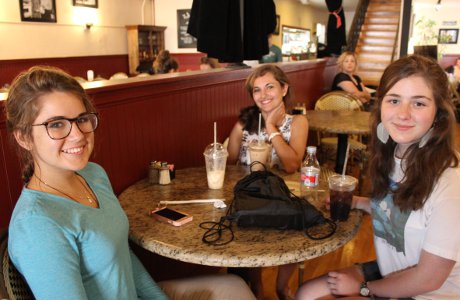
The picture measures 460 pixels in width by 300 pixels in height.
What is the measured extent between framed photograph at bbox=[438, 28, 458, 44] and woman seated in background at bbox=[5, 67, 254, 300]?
14149mm

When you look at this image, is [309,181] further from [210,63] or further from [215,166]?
[210,63]

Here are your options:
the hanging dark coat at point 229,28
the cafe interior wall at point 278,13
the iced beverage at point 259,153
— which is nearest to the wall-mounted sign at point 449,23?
the cafe interior wall at point 278,13

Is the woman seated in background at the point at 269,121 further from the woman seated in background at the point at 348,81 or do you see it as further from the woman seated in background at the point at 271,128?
the woman seated in background at the point at 348,81

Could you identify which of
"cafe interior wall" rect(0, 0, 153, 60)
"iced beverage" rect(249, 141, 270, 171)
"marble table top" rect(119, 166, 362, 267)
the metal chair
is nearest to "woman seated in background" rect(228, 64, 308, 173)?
"iced beverage" rect(249, 141, 270, 171)

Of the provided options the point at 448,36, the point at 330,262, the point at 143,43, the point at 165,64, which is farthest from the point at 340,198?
the point at 448,36

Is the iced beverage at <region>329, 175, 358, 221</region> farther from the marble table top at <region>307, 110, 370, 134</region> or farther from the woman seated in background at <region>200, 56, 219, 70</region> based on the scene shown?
the woman seated in background at <region>200, 56, 219, 70</region>

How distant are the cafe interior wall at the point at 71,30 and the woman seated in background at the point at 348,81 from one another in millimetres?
5078

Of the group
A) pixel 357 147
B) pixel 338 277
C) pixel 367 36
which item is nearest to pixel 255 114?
pixel 338 277

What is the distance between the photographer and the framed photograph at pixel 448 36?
1259 cm

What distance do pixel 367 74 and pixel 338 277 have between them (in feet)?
30.2

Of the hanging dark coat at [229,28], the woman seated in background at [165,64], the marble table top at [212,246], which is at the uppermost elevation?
the hanging dark coat at [229,28]

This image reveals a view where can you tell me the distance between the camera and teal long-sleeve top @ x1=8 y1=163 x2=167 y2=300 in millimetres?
935

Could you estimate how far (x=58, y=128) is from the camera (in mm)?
1078

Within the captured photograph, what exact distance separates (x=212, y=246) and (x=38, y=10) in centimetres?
675
